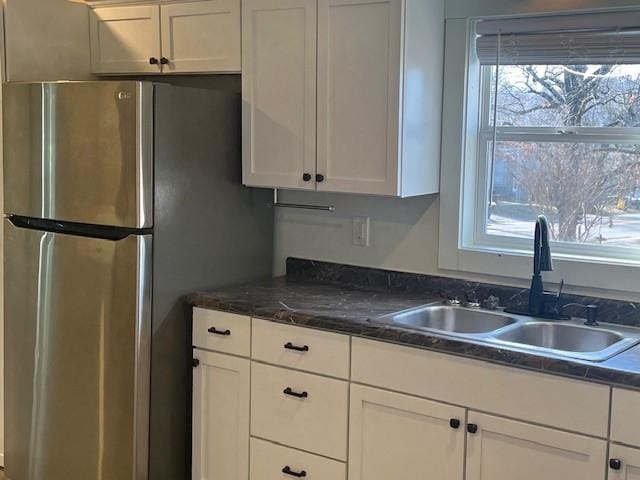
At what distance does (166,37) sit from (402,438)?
1.86 meters

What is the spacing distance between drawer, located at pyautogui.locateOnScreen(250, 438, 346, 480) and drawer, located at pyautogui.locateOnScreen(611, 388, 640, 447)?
0.94 metres

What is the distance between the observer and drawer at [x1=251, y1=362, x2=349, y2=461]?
9.20 ft

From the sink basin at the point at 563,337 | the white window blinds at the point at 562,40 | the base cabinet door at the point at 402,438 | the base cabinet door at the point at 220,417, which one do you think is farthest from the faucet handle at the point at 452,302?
the white window blinds at the point at 562,40

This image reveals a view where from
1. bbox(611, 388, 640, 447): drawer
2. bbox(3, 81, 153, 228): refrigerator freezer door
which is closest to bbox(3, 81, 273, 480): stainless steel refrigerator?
bbox(3, 81, 153, 228): refrigerator freezer door

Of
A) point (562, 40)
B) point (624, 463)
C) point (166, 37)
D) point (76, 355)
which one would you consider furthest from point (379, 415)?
point (166, 37)

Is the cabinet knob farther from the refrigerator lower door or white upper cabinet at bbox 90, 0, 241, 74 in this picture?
white upper cabinet at bbox 90, 0, 241, 74

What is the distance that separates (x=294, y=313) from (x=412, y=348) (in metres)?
0.46

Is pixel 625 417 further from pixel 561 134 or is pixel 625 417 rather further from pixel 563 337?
pixel 561 134

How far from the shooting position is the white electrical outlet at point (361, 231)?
336 cm

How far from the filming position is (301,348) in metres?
2.86

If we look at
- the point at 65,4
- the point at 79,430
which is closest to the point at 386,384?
the point at 79,430

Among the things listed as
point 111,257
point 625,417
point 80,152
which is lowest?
point 625,417

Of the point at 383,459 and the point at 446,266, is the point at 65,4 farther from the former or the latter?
the point at 383,459

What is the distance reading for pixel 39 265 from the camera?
3258mm
